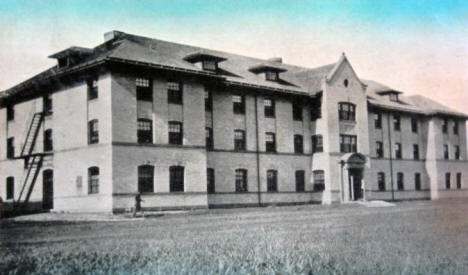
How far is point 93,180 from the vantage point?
30.2 meters

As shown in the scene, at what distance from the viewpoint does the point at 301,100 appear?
41062mm

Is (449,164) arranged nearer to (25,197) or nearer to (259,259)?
(25,197)

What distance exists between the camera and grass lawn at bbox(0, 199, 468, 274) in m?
11.3

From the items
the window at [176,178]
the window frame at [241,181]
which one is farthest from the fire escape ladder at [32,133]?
the window frame at [241,181]

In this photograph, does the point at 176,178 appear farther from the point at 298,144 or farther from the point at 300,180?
the point at 298,144

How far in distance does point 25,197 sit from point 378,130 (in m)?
29.3

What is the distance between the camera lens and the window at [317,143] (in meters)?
41.3

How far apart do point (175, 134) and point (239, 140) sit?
6.30m

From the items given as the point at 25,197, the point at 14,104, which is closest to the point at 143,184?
the point at 25,197

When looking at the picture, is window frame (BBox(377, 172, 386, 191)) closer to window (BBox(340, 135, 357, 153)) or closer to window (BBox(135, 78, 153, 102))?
window (BBox(340, 135, 357, 153))

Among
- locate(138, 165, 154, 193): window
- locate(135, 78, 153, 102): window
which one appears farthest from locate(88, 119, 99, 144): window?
locate(138, 165, 154, 193): window

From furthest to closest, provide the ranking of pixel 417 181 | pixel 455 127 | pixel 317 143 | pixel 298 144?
1. pixel 455 127
2. pixel 417 181
3. pixel 317 143
4. pixel 298 144


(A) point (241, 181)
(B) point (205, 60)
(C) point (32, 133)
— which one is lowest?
(A) point (241, 181)

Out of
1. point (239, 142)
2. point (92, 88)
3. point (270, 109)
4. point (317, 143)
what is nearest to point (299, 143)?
point (317, 143)
